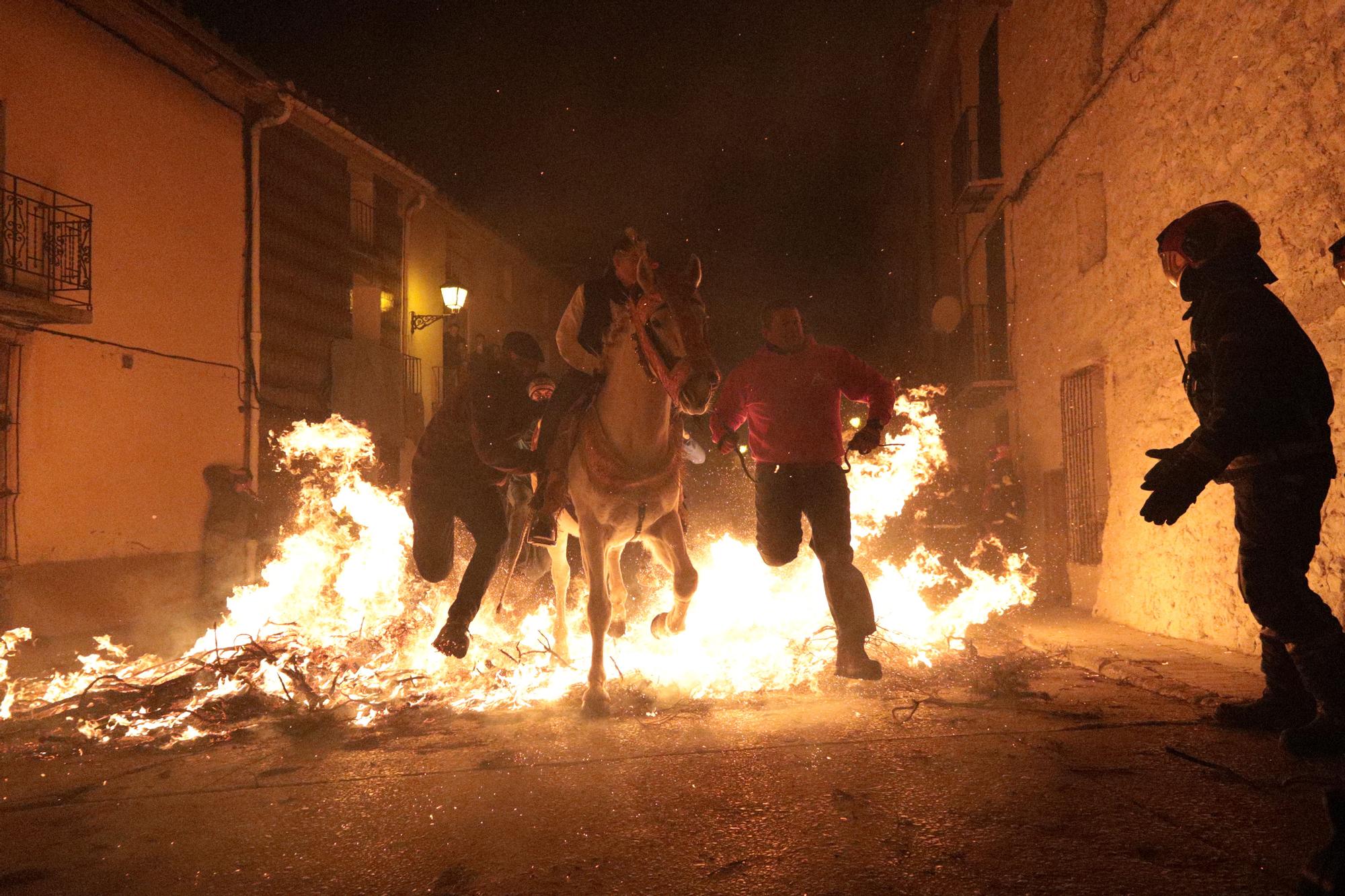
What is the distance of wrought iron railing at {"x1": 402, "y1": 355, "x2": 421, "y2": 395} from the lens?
2223cm

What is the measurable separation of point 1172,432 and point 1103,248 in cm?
263

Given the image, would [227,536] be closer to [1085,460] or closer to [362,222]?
[362,222]

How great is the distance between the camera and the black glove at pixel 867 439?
5.36m

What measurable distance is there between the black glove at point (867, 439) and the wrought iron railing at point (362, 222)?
1778 cm

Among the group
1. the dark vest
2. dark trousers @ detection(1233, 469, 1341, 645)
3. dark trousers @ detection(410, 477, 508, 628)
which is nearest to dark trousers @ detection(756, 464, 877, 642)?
the dark vest

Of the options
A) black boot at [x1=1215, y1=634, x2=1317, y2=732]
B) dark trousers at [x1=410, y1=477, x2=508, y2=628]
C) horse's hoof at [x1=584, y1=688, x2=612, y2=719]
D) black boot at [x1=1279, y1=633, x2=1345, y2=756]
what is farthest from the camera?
dark trousers at [x1=410, y1=477, x2=508, y2=628]

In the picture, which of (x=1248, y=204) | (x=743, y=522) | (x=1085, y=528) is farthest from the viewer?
(x=743, y=522)

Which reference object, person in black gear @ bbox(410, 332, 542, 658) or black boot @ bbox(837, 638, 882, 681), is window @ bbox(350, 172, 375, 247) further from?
black boot @ bbox(837, 638, 882, 681)

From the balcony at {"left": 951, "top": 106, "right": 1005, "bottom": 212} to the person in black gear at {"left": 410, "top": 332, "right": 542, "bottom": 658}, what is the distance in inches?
409

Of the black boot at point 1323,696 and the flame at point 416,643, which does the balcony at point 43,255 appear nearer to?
the flame at point 416,643

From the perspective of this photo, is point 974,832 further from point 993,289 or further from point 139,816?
point 993,289

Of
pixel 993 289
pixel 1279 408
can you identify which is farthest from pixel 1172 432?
pixel 993 289

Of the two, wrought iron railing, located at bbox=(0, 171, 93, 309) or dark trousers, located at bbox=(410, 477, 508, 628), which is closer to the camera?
dark trousers, located at bbox=(410, 477, 508, 628)

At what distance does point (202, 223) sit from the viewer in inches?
583
